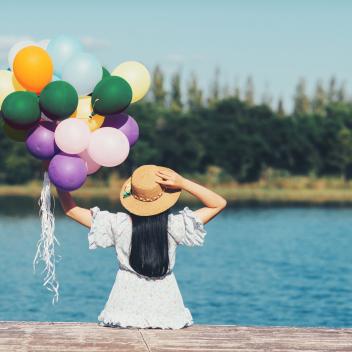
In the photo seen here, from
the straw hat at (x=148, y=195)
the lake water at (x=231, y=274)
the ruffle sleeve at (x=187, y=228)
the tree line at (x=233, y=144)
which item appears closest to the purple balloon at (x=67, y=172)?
the straw hat at (x=148, y=195)

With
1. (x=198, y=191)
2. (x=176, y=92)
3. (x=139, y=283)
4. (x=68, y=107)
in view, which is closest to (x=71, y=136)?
(x=68, y=107)

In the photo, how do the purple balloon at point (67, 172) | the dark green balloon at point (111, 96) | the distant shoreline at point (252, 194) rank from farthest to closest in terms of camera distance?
the distant shoreline at point (252, 194) < the dark green balloon at point (111, 96) < the purple balloon at point (67, 172)

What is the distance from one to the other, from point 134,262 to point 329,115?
165 feet

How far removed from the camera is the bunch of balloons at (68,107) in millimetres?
6477

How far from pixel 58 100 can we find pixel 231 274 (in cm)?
1560

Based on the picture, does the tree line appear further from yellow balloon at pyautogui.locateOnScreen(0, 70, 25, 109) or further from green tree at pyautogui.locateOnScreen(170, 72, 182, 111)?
yellow balloon at pyautogui.locateOnScreen(0, 70, 25, 109)

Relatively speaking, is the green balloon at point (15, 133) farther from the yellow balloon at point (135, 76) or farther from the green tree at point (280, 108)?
the green tree at point (280, 108)

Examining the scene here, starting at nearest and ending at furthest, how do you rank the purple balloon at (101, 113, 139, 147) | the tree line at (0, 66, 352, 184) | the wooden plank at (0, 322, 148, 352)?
the wooden plank at (0, 322, 148, 352), the purple balloon at (101, 113, 139, 147), the tree line at (0, 66, 352, 184)

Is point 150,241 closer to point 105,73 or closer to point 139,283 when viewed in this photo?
point 139,283

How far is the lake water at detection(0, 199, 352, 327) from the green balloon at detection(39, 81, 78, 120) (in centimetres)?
928

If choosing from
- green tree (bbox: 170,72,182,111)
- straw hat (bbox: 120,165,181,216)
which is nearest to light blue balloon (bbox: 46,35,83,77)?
straw hat (bbox: 120,165,181,216)

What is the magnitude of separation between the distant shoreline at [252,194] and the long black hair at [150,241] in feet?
121

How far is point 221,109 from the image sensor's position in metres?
54.6

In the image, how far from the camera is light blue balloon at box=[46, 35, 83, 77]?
687 centimetres
